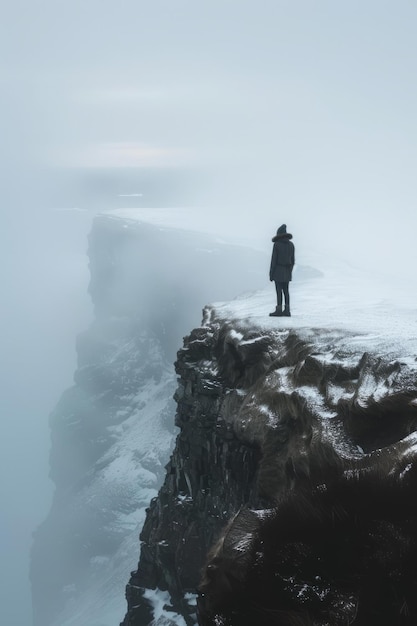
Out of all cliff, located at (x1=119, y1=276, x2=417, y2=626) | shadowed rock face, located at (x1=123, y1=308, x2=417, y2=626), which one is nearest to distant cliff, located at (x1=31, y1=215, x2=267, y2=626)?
cliff, located at (x1=119, y1=276, x2=417, y2=626)

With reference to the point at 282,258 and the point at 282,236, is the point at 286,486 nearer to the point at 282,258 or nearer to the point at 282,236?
the point at 282,258

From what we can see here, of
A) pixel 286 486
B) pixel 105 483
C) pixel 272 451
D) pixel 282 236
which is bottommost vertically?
pixel 105 483

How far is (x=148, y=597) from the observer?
23812 millimetres

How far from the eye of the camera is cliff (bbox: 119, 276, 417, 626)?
5.06 m

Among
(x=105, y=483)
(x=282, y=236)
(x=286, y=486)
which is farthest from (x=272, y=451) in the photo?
(x=105, y=483)

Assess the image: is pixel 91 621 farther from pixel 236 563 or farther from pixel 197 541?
pixel 236 563

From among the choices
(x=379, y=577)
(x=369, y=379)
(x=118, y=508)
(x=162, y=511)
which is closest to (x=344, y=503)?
(x=379, y=577)

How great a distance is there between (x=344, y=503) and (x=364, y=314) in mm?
16609

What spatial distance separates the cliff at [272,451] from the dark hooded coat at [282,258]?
1.60 metres

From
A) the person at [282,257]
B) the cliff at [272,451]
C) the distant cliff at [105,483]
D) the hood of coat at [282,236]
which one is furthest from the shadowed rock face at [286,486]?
the distant cliff at [105,483]

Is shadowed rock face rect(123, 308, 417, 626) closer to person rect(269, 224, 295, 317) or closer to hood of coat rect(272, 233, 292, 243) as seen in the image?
person rect(269, 224, 295, 317)

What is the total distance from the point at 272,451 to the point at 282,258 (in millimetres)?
7932

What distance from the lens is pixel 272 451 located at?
13695mm

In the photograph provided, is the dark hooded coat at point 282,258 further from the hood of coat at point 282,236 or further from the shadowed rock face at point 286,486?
the shadowed rock face at point 286,486
